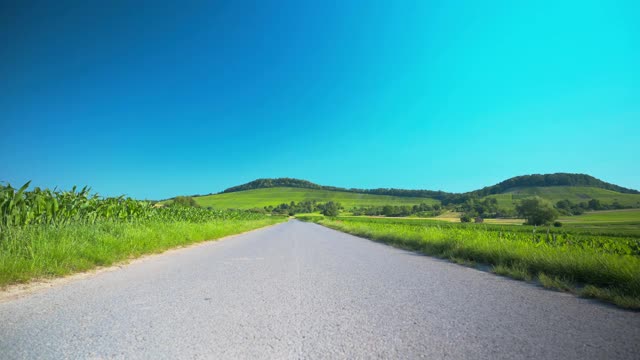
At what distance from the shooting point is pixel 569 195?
80938mm

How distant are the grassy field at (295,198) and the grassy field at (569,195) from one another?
28.4m

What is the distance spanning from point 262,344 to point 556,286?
17.3ft

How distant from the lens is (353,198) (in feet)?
459

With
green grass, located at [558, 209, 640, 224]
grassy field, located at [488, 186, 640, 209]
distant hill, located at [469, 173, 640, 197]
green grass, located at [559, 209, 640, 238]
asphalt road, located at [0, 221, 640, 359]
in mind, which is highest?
distant hill, located at [469, 173, 640, 197]

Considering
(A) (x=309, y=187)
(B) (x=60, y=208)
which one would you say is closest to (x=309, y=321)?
(B) (x=60, y=208)

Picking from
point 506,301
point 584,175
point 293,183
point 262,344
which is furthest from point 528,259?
point 293,183

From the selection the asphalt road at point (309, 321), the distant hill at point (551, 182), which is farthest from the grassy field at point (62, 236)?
the distant hill at point (551, 182)

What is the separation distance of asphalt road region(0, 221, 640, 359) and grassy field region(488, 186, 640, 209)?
3128 inches

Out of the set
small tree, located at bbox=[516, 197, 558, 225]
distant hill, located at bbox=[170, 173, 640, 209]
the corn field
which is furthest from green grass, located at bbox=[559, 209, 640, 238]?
the corn field

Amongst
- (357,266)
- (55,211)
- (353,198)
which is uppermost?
(353,198)

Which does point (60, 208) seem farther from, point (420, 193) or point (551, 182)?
point (420, 193)

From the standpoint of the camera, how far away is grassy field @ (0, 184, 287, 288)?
5773mm

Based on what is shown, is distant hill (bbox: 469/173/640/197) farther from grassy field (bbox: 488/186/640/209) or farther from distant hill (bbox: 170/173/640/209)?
grassy field (bbox: 488/186/640/209)

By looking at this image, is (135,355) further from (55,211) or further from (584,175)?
(584,175)
